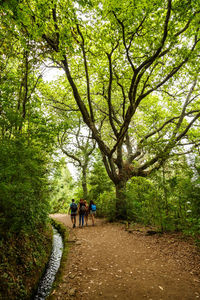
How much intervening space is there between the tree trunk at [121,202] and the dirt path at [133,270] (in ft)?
11.2

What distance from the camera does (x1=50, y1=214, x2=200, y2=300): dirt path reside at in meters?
3.34

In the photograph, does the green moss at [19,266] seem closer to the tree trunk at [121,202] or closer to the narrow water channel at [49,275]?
the narrow water channel at [49,275]

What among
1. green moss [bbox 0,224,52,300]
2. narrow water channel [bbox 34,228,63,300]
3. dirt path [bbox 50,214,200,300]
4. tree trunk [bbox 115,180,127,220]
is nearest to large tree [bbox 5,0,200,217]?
tree trunk [bbox 115,180,127,220]

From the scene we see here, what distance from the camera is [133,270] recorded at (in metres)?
4.23

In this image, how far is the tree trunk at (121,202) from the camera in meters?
10.0

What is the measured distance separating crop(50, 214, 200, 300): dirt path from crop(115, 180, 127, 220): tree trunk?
11.2 feet

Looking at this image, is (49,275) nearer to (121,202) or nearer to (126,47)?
→ (121,202)

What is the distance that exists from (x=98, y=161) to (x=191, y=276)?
11492mm

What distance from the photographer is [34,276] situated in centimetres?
433

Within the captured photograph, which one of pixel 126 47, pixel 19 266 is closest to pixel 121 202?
pixel 19 266

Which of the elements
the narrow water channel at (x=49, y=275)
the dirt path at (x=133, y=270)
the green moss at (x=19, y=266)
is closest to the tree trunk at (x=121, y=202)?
the dirt path at (x=133, y=270)

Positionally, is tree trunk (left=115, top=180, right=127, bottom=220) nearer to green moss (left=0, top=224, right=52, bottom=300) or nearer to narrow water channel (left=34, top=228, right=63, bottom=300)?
narrow water channel (left=34, top=228, right=63, bottom=300)

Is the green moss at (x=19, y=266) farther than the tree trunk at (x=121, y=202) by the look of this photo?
No

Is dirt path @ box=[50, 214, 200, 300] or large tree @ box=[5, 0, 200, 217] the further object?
large tree @ box=[5, 0, 200, 217]
